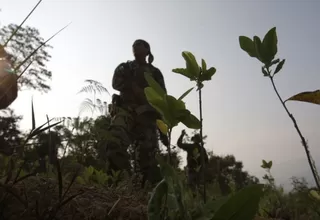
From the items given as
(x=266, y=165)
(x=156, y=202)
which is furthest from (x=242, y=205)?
(x=266, y=165)

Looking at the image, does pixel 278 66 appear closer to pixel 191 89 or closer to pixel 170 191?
pixel 191 89

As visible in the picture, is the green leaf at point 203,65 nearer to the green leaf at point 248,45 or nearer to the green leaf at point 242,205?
the green leaf at point 248,45

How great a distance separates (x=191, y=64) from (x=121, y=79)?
4.24 m

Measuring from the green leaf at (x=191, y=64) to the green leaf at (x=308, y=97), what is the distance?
208 millimetres

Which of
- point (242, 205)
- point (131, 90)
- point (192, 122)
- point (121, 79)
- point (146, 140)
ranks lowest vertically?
point (242, 205)

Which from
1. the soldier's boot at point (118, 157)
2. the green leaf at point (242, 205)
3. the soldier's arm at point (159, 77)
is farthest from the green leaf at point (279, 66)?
the soldier's arm at point (159, 77)

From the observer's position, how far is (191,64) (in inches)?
31.7

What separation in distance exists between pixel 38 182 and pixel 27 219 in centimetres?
20

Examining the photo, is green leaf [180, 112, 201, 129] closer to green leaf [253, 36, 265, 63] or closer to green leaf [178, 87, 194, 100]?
green leaf [178, 87, 194, 100]

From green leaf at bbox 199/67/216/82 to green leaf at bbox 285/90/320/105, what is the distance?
0.17 metres

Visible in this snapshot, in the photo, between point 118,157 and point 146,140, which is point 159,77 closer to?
point 146,140

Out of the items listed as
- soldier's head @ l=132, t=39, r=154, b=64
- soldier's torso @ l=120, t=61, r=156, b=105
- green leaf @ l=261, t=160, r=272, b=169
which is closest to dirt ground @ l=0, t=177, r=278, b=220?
green leaf @ l=261, t=160, r=272, b=169

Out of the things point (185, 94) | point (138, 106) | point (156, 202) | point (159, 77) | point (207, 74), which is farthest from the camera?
point (159, 77)

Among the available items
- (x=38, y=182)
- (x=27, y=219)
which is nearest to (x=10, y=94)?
(x=38, y=182)
